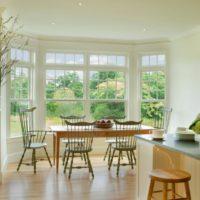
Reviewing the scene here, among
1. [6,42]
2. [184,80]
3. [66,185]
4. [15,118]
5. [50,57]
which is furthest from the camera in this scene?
[50,57]

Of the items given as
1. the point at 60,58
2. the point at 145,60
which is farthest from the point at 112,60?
the point at 60,58

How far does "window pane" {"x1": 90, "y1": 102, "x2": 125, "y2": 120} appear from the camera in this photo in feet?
23.2

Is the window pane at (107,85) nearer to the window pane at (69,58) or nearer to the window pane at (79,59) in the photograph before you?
the window pane at (79,59)

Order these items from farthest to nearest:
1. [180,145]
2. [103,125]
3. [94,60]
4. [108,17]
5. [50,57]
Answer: [94,60]
[50,57]
[103,125]
[108,17]
[180,145]

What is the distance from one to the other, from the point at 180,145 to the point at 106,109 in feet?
14.4

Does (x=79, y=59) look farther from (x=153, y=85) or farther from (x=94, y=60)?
(x=153, y=85)

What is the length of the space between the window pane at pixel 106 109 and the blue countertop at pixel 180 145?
3.75 meters

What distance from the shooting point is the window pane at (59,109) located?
678 centimetres

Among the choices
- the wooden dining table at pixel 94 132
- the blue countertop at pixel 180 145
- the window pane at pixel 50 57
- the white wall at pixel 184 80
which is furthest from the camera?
the window pane at pixel 50 57

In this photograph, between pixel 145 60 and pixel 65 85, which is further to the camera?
pixel 145 60

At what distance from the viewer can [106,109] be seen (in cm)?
716

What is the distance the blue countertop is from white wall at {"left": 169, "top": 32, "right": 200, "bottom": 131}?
3.03m

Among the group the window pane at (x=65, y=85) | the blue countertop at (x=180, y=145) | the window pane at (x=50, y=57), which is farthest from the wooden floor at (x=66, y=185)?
the window pane at (x=50, y=57)

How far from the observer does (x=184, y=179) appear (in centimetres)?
258
